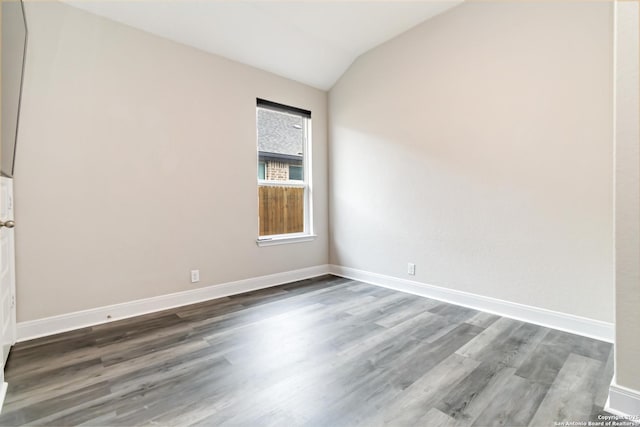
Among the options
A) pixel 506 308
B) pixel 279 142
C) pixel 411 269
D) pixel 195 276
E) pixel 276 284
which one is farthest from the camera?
pixel 279 142

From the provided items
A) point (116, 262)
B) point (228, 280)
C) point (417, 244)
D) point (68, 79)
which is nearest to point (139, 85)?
point (68, 79)

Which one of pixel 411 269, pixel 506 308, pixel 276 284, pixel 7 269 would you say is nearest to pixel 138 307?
pixel 7 269

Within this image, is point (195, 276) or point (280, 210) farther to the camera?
point (280, 210)

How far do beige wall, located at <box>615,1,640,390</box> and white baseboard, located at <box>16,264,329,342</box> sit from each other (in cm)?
305

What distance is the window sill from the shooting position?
3667 mm

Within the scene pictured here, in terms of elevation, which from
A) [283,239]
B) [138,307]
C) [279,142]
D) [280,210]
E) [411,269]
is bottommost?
[138,307]

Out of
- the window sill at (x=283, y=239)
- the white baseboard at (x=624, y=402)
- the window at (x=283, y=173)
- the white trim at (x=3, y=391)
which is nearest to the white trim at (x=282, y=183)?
the window at (x=283, y=173)

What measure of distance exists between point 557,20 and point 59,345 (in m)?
4.42

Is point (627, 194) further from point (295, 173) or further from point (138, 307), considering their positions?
point (138, 307)

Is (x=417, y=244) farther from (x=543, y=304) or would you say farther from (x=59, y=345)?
(x=59, y=345)

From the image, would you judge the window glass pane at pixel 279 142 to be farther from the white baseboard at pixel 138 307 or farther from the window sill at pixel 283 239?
the white baseboard at pixel 138 307

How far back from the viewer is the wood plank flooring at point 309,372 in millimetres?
1468

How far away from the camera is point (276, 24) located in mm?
3160

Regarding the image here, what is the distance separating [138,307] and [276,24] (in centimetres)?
307
